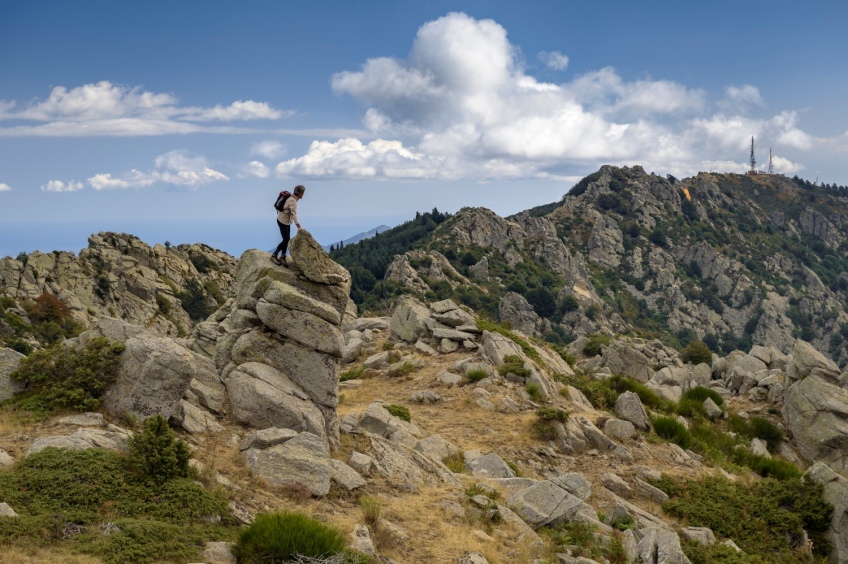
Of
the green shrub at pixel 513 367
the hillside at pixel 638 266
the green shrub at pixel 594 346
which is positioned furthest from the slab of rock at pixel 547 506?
the hillside at pixel 638 266

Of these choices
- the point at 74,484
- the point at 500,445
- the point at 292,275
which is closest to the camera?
the point at 74,484

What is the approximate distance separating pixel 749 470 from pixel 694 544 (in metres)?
7.67

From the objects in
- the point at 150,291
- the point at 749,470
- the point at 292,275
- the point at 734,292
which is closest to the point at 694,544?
the point at 749,470

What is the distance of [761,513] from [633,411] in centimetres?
623

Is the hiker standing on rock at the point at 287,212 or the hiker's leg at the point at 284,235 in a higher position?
the hiker standing on rock at the point at 287,212

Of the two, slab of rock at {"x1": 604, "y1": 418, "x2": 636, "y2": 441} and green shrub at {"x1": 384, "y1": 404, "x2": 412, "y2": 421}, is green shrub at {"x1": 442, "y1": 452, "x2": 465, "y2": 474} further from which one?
slab of rock at {"x1": 604, "y1": 418, "x2": 636, "y2": 441}

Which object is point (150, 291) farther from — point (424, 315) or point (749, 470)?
point (749, 470)

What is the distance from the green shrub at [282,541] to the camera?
Answer: 820 cm

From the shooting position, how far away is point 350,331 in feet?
111

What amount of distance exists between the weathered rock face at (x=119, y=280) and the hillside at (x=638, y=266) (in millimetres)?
22096

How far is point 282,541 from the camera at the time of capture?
8234 mm

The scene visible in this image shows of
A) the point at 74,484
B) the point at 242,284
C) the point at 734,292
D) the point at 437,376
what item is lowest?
the point at 734,292

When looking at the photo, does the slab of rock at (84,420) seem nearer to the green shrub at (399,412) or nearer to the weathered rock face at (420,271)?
the green shrub at (399,412)

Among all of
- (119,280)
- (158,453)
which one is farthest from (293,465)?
(119,280)
